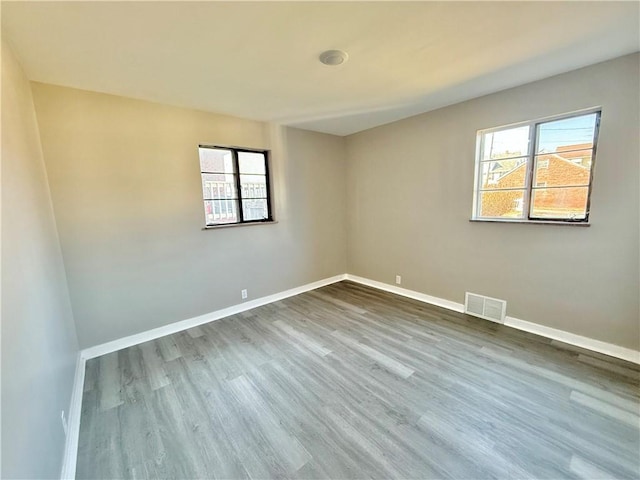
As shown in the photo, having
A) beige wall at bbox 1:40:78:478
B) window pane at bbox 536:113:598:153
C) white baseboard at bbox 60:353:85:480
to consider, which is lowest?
white baseboard at bbox 60:353:85:480

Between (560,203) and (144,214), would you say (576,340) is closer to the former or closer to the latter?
(560,203)

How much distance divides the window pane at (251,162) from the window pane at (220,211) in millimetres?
485

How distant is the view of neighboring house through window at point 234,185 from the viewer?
3.21 m

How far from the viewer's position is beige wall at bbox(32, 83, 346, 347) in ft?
7.76

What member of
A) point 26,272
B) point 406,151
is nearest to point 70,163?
point 26,272

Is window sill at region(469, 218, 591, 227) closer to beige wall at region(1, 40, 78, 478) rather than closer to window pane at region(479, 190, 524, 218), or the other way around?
window pane at region(479, 190, 524, 218)

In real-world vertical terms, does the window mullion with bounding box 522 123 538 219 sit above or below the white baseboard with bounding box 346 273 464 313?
above

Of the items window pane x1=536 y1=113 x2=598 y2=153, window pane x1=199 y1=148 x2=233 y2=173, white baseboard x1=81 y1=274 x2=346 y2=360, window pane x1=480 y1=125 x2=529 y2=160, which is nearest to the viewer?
window pane x1=536 y1=113 x2=598 y2=153

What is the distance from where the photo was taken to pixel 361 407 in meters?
1.86

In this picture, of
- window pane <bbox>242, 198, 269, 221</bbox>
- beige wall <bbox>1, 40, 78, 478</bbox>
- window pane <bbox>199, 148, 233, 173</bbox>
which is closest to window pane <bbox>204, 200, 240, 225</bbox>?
window pane <bbox>242, 198, 269, 221</bbox>

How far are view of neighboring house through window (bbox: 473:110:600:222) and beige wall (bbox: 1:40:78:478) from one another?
381cm

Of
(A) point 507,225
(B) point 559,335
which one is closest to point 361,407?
(B) point 559,335

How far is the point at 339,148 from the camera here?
446 centimetres

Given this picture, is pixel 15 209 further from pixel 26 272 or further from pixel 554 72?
pixel 554 72
